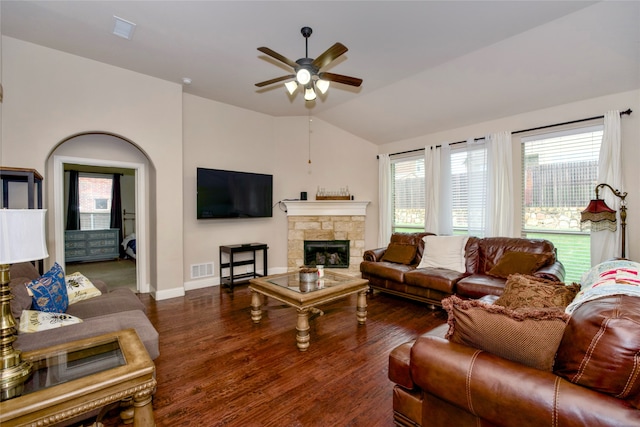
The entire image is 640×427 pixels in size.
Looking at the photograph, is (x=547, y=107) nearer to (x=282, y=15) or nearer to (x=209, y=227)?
(x=282, y=15)

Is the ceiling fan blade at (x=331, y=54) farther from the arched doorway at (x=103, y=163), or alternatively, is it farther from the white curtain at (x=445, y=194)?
the arched doorway at (x=103, y=163)

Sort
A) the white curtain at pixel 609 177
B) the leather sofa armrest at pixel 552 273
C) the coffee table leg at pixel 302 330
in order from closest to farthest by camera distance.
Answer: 1. the coffee table leg at pixel 302 330
2. the leather sofa armrest at pixel 552 273
3. the white curtain at pixel 609 177

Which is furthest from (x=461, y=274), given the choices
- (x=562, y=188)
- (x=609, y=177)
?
(x=609, y=177)

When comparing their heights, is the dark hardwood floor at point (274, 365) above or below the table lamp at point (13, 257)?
below

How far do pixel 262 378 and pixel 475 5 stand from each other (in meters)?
3.61

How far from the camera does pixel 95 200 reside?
7.45 meters

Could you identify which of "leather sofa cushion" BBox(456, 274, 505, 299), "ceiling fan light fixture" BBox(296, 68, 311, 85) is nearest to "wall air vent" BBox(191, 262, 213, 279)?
"ceiling fan light fixture" BBox(296, 68, 311, 85)

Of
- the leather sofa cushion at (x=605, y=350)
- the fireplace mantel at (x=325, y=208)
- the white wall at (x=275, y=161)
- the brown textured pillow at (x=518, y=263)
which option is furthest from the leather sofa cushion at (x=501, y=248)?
the leather sofa cushion at (x=605, y=350)

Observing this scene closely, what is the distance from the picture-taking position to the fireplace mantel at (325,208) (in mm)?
5547

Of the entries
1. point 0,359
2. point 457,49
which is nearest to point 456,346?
point 0,359

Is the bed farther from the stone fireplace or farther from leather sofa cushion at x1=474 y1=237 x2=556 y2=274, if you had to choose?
leather sofa cushion at x1=474 y1=237 x2=556 y2=274

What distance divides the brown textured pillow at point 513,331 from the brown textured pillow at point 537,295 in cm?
82

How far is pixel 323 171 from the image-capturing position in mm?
5758

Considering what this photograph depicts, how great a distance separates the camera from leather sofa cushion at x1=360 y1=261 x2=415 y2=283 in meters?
3.98
